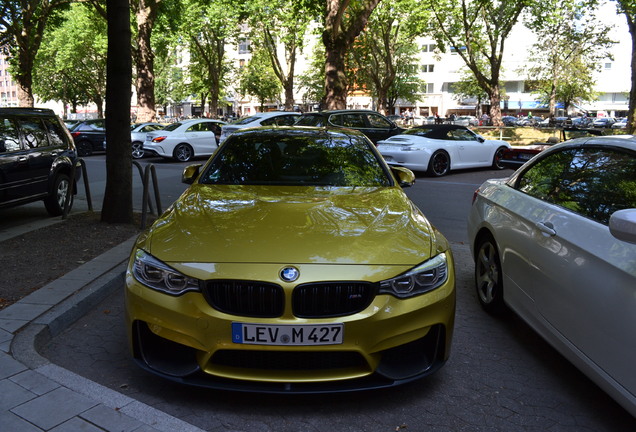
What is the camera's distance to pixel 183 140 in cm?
1889

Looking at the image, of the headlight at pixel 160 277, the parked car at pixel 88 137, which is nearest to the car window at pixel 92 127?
the parked car at pixel 88 137

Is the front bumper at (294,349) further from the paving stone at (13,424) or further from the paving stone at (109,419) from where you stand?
the paving stone at (13,424)

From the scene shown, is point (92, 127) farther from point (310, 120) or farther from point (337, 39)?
point (310, 120)

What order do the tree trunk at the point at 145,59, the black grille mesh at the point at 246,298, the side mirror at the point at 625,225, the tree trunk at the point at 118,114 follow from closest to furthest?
1. the side mirror at the point at 625,225
2. the black grille mesh at the point at 246,298
3. the tree trunk at the point at 118,114
4. the tree trunk at the point at 145,59

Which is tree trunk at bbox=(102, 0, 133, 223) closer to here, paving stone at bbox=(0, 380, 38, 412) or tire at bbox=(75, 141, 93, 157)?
paving stone at bbox=(0, 380, 38, 412)

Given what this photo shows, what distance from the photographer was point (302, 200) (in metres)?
3.87

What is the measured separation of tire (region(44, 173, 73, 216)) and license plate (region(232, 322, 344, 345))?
22.4ft

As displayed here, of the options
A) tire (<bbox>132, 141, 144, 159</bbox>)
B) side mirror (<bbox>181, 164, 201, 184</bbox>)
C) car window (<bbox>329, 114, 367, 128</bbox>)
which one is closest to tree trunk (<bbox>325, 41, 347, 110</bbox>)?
car window (<bbox>329, 114, 367, 128</bbox>)

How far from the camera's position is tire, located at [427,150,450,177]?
14.1 metres

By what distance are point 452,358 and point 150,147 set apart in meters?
16.6

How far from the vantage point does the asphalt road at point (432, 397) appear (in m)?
2.88

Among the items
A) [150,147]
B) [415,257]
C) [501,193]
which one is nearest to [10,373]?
[415,257]

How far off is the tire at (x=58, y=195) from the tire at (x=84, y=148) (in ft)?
47.0

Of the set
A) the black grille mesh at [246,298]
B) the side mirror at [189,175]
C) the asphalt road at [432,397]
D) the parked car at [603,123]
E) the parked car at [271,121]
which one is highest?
the parked car at [603,123]
